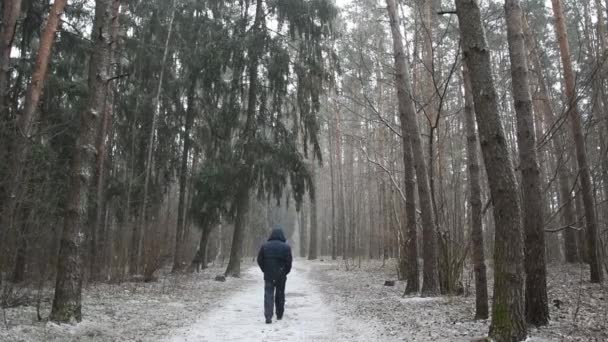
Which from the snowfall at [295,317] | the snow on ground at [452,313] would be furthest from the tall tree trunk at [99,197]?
the snow on ground at [452,313]

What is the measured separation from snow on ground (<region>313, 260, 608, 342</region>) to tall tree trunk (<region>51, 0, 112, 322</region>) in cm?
450

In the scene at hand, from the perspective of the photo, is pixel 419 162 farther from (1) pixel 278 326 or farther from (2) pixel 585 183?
(1) pixel 278 326

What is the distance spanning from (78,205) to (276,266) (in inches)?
131

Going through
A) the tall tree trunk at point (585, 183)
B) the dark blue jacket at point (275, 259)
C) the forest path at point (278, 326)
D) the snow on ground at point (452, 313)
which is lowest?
the forest path at point (278, 326)

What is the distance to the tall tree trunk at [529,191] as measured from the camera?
225 inches

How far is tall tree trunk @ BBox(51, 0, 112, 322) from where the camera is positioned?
6367 mm

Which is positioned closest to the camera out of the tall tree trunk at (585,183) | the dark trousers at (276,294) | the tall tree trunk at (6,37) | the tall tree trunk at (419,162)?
the dark trousers at (276,294)

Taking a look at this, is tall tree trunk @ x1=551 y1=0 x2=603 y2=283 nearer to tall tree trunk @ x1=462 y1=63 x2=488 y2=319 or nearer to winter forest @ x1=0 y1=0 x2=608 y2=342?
winter forest @ x1=0 y1=0 x2=608 y2=342

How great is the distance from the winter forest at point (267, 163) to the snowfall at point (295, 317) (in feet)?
0.21

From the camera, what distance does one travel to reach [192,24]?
16484 millimetres

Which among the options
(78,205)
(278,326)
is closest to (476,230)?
(278,326)

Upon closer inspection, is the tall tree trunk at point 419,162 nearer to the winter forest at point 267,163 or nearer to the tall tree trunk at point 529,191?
the winter forest at point 267,163

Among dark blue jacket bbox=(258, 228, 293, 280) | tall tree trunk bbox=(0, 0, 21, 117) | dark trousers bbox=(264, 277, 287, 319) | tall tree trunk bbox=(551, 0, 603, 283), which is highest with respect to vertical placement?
tall tree trunk bbox=(0, 0, 21, 117)

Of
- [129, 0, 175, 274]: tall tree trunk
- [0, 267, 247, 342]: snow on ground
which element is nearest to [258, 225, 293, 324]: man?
[0, 267, 247, 342]: snow on ground
